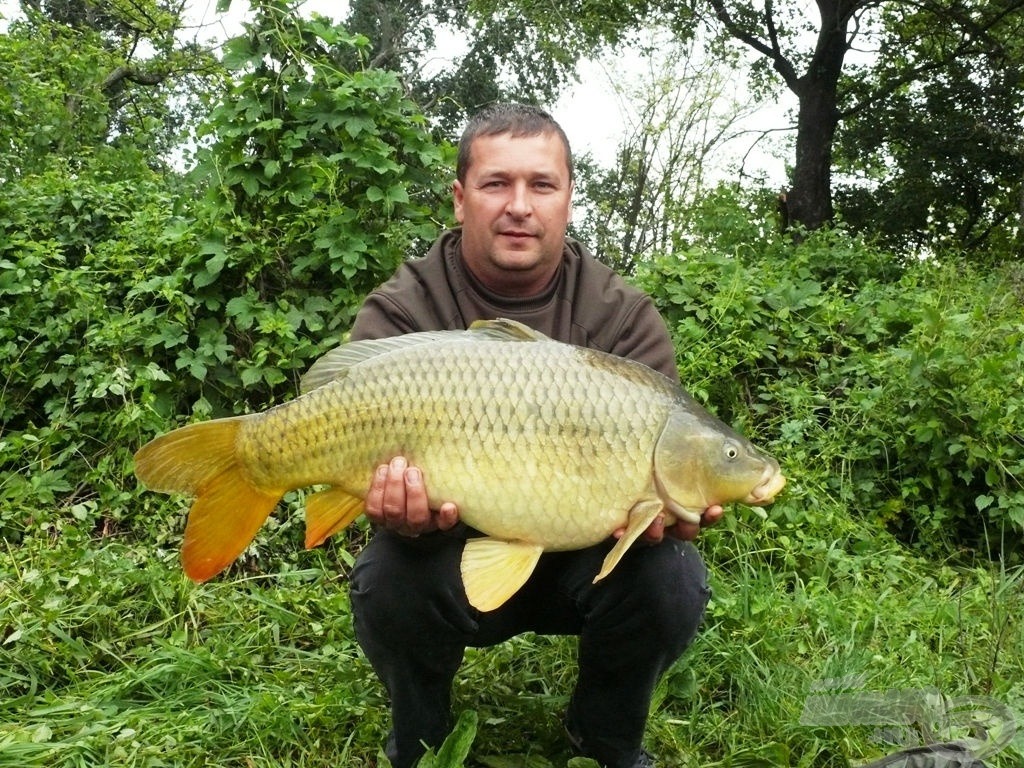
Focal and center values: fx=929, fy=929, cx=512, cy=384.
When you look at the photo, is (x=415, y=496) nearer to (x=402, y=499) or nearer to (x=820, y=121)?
(x=402, y=499)

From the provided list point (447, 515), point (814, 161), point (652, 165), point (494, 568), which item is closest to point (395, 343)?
point (447, 515)

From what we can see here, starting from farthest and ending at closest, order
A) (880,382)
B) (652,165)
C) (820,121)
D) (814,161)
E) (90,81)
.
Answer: (652,165), (820,121), (814,161), (90,81), (880,382)

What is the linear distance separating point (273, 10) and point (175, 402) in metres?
1.36

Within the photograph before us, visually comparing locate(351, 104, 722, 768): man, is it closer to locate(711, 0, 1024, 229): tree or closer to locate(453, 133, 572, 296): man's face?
locate(453, 133, 572, 296): man's face

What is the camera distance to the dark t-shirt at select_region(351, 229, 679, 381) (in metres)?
1.79

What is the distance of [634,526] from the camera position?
1.39m

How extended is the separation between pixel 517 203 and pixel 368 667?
1.07 meters

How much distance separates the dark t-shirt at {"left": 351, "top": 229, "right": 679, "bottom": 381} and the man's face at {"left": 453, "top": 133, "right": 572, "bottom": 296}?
0.24ft

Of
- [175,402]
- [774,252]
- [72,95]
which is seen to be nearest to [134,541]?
[175,402]

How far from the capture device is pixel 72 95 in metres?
6.44

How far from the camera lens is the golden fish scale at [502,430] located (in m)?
1.40

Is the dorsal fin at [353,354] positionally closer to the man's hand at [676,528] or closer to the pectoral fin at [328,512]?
the pectoral fin at [328,512]

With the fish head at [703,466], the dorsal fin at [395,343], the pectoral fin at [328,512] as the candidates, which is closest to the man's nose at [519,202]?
the dorsal fin at [395,343]

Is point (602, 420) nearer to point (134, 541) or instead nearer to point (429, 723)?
point (429, 723)
